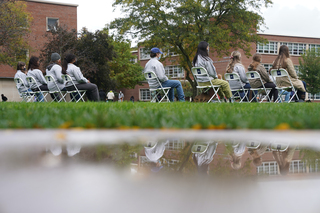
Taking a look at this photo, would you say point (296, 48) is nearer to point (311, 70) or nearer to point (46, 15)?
point (311, 70)

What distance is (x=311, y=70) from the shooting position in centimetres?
5453

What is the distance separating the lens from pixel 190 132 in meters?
2.82

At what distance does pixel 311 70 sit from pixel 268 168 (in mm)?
58019

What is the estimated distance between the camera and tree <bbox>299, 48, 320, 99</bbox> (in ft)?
179

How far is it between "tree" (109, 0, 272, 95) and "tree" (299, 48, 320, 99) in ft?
93.0

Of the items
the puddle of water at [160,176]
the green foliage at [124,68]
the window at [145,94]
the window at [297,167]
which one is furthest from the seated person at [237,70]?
the window at [145,94]

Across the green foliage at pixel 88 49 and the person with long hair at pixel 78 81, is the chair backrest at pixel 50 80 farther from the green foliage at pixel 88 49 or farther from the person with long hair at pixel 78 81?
the green foliage at pixel 88 49

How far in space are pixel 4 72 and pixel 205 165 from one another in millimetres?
45157

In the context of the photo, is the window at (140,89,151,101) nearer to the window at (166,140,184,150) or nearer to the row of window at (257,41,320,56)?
the row of window at (257,41,320,56)

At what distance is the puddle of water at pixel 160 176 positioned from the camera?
4.92ft

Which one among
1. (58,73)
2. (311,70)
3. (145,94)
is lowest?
(145,94)

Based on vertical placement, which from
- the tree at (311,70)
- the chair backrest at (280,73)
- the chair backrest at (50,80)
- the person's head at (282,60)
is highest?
the tree at (311,70)

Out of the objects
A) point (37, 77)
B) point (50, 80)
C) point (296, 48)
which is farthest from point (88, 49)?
point (296, 48)

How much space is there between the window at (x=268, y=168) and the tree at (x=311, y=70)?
188ft
